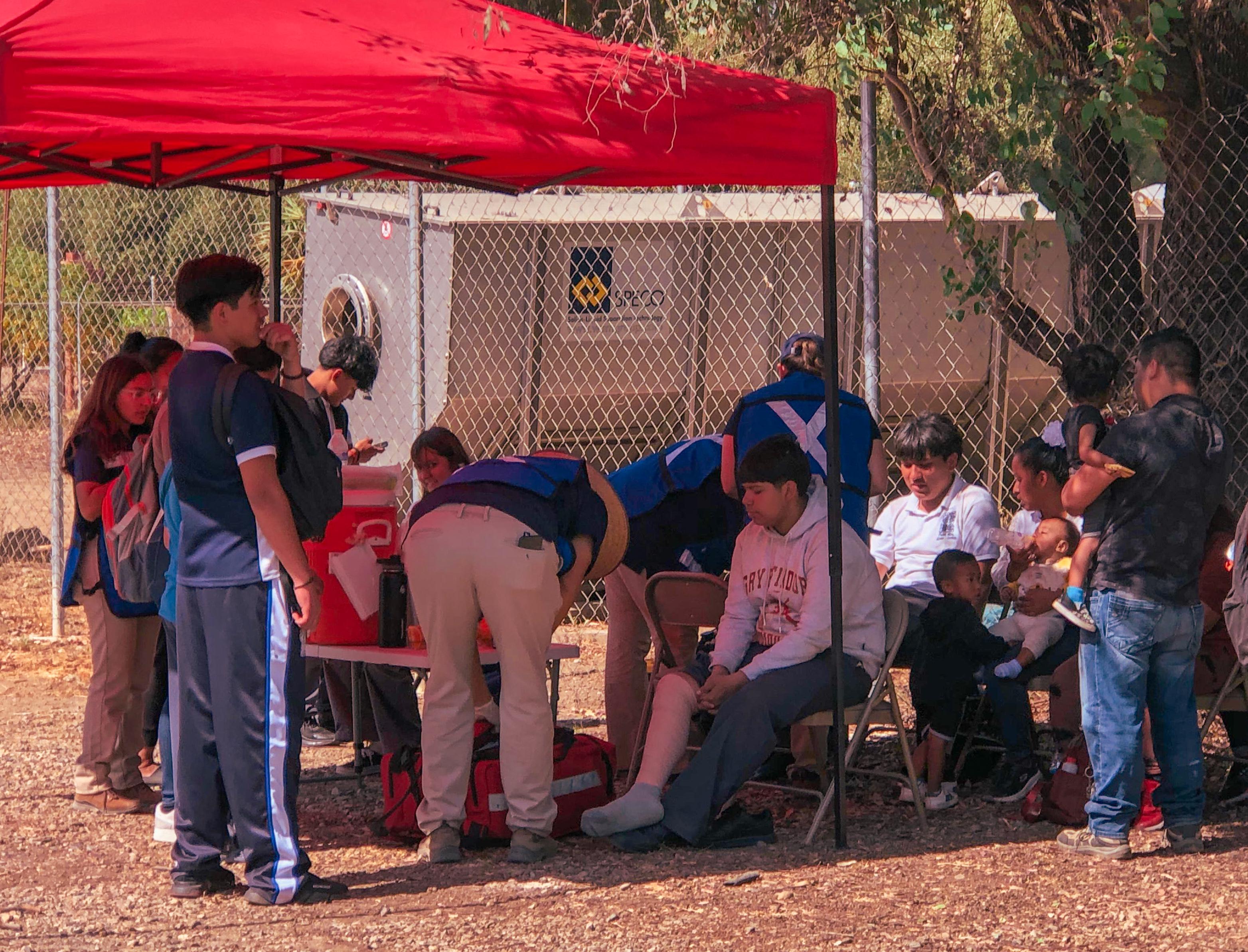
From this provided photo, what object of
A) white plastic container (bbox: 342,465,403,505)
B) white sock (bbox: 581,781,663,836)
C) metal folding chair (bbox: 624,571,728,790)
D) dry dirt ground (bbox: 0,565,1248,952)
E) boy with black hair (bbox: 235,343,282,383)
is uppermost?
boy with black hair (bbox: 235,343,282,383)

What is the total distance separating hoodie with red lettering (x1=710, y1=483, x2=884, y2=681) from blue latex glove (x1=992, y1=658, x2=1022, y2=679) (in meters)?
0.57

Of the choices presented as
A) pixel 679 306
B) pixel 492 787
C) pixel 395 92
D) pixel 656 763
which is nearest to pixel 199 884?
pixel 492 787

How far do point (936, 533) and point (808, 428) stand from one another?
0.84 meters

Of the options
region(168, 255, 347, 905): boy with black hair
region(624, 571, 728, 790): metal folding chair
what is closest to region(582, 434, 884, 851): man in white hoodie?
region(624, 571, 728, 790): metal folding chair

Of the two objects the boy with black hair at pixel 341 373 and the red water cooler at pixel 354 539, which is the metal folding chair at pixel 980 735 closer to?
the red water cooler at pixel 354 539

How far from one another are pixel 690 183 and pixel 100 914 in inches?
108

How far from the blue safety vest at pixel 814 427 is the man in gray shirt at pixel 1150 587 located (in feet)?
2.76

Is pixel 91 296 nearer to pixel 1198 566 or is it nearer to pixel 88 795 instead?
pixel 88 795

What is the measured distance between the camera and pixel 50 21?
3.99 meters

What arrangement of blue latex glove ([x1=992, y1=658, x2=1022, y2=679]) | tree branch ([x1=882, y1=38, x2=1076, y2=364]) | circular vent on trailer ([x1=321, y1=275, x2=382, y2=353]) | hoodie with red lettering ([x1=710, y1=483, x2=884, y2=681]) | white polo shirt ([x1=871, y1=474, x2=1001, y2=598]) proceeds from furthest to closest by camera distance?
circular vent on trailer ([x1=321, y1=275, x2=382, y2=353])
tree branch ([x1=882, y1=38, x2=1076, y2=364])
white polo shirt ([x1=871, y1=474, x2=1001, y2=598])
blue latex glove ([x1=992, y1=658, x2=1022, y2=679])
hoodie with red lettering ([x1=710, y1=483, x2=884, y2=681])

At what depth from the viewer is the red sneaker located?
5.10m

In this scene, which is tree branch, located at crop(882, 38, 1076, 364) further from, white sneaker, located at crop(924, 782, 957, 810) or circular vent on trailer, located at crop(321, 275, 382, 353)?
circular vent on trailer, located at crop(321, 275, 382, 353)

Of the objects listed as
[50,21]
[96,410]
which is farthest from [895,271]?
[50,21]

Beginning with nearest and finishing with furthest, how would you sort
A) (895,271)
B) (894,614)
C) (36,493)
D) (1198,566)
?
Answer: 1. (1198,566)
2. (894,614)
3. (895,271)
4. (36,493)
